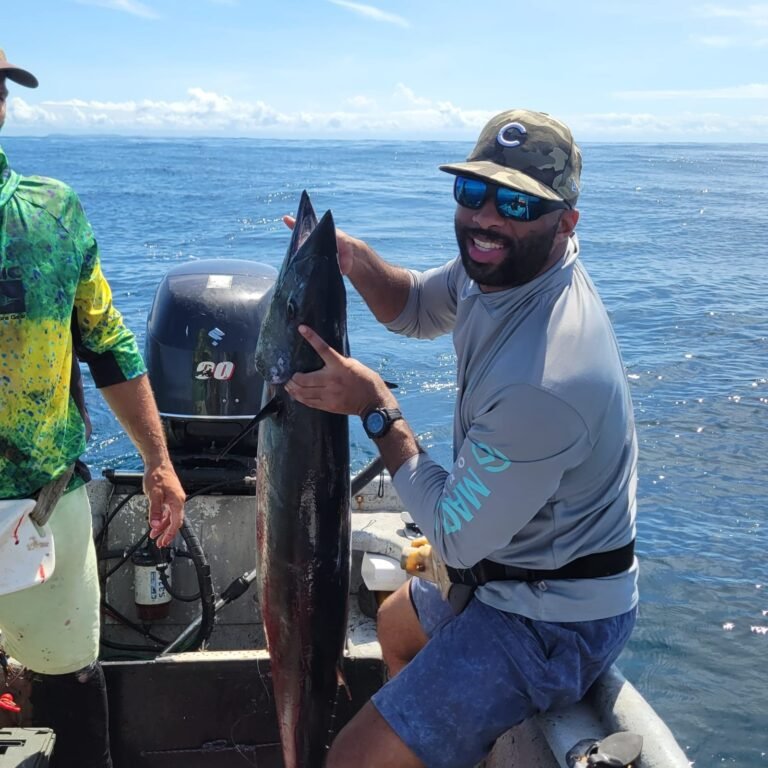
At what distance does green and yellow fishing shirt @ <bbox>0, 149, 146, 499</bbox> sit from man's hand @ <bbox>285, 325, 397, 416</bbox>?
929mm

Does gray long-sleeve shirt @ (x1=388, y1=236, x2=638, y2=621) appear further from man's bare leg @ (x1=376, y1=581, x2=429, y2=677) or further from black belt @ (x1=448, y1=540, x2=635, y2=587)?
man's bare leg @ (x1=376, y1=581, x2=429, y2=677)

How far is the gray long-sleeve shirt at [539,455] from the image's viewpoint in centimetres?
243

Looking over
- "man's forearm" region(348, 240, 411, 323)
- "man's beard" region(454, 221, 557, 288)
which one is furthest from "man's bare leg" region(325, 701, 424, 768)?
"man's forearm" region(348, 240, 411, 323)

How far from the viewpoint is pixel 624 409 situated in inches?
103

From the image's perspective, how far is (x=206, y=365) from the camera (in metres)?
4.89

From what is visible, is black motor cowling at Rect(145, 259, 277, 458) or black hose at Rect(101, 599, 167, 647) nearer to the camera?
black hose at Rect(101, 599, 167, 647)

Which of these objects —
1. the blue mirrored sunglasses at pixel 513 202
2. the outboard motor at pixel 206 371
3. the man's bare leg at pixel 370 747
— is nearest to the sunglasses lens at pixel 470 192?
the blue mirrored sunglasses at pixel 513 202

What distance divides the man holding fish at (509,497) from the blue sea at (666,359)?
324 centimetres

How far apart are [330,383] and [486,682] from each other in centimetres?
106

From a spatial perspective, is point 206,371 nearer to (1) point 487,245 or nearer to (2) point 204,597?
(2) point 204,597

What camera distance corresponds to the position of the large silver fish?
8.67 feet

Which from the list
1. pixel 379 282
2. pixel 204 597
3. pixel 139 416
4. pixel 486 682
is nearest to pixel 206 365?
pixel 204 597

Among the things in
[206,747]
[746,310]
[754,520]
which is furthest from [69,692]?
[746,310]

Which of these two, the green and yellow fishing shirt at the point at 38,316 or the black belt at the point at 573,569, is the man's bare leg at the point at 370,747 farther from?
the green and yellow fishing shirt at the point at 38,316
